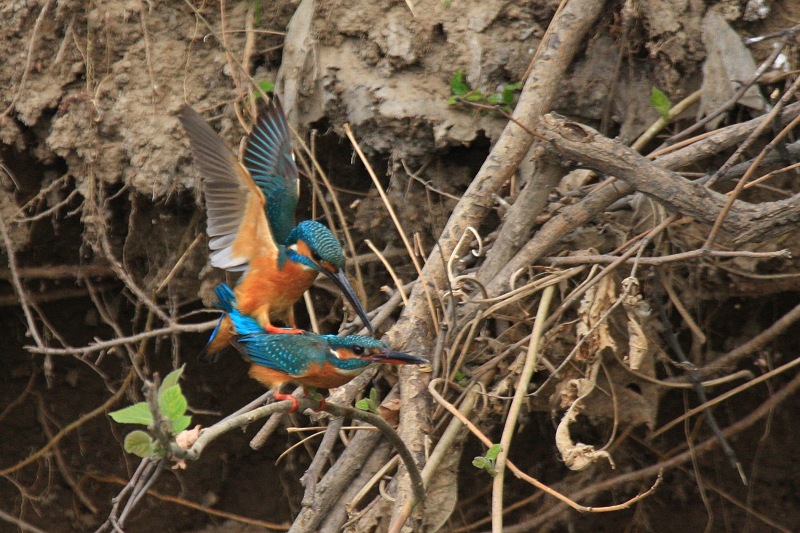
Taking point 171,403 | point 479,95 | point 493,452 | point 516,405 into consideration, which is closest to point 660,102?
point 479,95


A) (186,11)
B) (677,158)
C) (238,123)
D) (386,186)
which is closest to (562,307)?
(677,158)

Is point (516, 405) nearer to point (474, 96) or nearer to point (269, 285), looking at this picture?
point (269, 285)

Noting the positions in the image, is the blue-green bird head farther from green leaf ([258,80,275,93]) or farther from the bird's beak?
green leaf ([258,80,275,93])

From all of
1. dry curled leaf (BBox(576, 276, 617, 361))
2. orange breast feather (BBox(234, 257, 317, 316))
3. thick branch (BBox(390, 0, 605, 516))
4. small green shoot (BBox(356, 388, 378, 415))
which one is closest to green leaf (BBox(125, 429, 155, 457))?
small green shoot (BBox(356, 388, 378, 415))

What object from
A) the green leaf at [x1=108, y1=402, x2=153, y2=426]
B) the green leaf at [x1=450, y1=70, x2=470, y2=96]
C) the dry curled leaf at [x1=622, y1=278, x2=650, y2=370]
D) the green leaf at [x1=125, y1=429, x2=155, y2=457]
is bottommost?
the dry curled leaf at [x1=622, y1=278, x2=650, y2=370]

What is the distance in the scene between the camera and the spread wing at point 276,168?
2475 mm

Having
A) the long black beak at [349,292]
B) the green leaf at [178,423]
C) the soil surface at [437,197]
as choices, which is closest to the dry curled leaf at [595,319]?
the soil surface at [437,197]

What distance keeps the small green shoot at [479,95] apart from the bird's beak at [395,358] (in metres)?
1.14

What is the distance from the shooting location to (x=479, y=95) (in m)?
2.68

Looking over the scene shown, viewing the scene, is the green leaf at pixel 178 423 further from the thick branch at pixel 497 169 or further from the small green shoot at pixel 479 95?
the small green shoot at pixel 479 95

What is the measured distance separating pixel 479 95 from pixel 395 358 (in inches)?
47.7

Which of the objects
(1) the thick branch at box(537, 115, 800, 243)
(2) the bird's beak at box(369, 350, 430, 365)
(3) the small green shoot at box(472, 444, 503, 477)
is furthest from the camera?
(1) the thick branch at box(537, 115, 800, 243)

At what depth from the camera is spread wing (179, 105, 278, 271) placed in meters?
2.32

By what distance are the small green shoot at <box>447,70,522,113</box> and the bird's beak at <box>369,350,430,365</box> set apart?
1.14 metres
